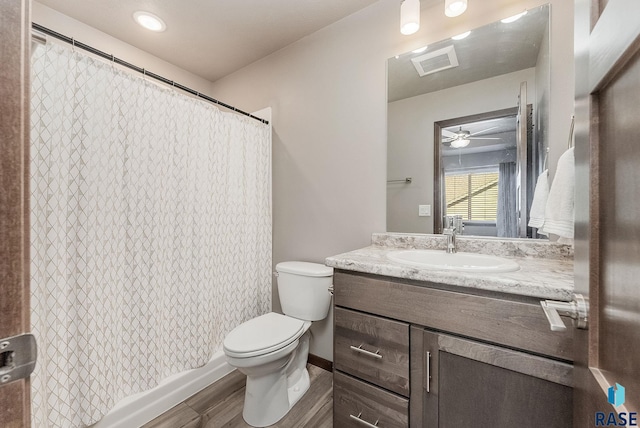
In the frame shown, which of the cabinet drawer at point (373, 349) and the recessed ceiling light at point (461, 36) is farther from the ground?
the recessed ceiling light at point (461, 36)

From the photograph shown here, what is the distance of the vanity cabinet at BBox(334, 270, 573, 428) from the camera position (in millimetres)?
779

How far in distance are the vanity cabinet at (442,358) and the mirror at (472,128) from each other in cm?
64

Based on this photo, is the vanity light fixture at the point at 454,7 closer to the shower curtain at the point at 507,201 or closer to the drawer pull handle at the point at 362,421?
the shower curtain at the point at 507,201

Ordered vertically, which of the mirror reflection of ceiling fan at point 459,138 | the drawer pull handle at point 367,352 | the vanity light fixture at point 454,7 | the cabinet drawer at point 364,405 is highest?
the vanity light fixture at point 454,7

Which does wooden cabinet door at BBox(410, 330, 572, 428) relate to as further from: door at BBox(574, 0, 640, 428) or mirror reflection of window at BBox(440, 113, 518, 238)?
mirror reflection of window at BBox(440, 113, 518, 238)

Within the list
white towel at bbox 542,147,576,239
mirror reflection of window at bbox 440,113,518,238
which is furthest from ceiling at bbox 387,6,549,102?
white towel at bbox 542,147,576,239

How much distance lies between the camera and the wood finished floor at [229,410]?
1404 mm

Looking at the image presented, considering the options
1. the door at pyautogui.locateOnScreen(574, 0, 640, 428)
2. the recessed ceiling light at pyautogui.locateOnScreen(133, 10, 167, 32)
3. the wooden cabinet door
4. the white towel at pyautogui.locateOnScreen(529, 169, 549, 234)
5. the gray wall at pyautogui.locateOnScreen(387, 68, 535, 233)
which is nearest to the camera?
the door at pyautogui.locateOnScreen(574, 0, 640, 428)

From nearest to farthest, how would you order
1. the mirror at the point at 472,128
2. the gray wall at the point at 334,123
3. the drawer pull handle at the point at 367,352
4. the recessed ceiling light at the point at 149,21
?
the drawer pull handle at the point at 367,352 < the mirror at the point at 472,128 < the gray wall at the point at 334,123 < the recessed ceiling light at the point at 149,21

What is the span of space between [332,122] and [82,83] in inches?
52.3

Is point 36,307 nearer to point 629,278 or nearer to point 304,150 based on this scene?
point 304,150

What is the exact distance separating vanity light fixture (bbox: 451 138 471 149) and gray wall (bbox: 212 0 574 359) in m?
0.39

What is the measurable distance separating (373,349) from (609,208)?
0.90 m

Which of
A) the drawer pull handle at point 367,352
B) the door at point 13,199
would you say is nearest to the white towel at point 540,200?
the drawer pull handle at point 367,352
